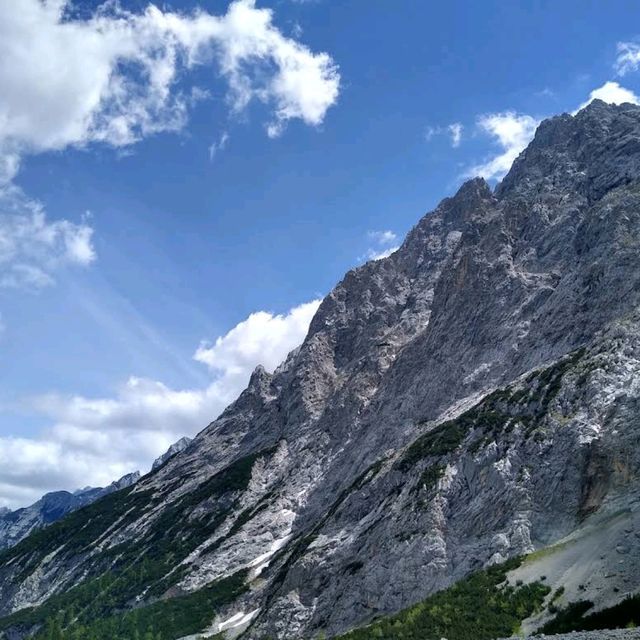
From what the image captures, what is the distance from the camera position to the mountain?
192ft

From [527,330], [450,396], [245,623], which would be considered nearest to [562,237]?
[527,330]

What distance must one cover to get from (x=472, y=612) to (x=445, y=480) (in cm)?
3088

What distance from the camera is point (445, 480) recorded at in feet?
263

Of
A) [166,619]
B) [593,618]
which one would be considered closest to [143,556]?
[166,619]

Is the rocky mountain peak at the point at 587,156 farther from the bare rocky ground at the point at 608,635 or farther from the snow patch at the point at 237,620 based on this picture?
the bare rocky ground at the point at 608,635

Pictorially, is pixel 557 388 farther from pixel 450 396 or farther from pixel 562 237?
pixel 562 237

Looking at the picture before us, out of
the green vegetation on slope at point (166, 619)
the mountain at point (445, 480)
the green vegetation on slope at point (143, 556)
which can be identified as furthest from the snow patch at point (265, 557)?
the green vegetation on slope at point (143, 556)

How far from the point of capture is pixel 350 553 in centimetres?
8588

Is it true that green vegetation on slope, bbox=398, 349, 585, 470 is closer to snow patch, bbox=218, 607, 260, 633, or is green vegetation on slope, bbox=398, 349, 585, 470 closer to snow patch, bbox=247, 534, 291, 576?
snow patch, bbox=218, 607, 260, 633

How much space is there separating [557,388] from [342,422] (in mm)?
85808

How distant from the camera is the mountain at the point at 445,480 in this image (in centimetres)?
5856

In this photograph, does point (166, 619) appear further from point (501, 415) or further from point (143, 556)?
point (501, 415)

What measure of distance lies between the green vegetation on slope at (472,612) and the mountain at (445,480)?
224 millimetres

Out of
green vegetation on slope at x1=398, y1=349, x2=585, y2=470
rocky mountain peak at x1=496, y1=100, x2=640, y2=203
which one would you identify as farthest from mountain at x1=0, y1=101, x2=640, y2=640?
rocky mountain peak at x1=496, y1=100, x2=640, y2=203
